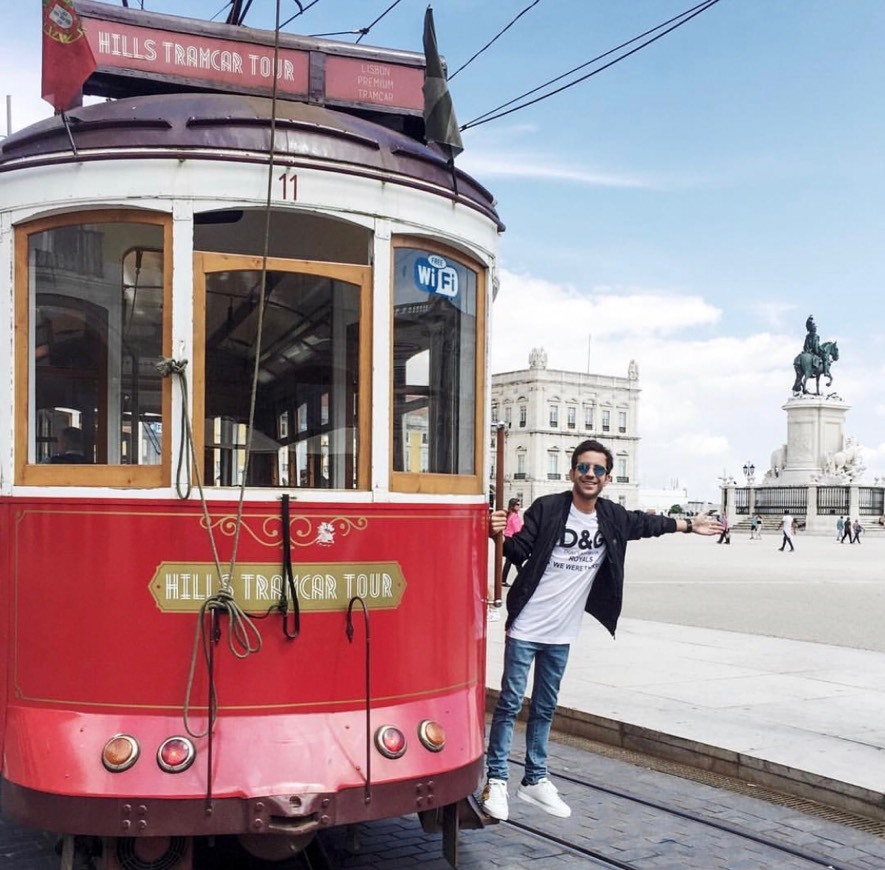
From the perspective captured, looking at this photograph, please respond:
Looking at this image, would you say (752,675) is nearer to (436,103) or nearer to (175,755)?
(436,103)

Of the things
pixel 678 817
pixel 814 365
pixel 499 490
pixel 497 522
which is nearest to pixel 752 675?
pixel 678 817

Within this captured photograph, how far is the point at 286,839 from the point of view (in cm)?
422

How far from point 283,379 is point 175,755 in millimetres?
1475

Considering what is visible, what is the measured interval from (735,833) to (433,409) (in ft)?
9.22

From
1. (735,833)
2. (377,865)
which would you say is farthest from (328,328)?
(735,833)

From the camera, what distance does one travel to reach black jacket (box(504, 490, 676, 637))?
5520 mm

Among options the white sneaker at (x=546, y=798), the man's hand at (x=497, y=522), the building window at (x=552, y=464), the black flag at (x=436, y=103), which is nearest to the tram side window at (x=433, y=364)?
the man's hand at (x=497, y=522)

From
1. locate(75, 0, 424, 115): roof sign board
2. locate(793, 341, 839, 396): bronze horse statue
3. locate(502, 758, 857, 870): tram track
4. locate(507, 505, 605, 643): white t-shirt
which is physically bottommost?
locate(502, 758, 857, 870): tram track

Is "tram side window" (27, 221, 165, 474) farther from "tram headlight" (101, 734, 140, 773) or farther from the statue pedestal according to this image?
the statue pedestal

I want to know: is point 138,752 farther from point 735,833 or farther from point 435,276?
point 735,833

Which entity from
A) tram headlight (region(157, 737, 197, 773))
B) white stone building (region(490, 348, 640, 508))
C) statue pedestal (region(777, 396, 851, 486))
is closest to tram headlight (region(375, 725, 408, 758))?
tram headlight (region(157, 737, 197, 773))

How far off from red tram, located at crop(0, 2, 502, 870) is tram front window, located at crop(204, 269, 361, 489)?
0.01m

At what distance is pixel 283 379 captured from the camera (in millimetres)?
4590

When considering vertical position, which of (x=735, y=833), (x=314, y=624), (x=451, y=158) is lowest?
(x=735, y=833)
